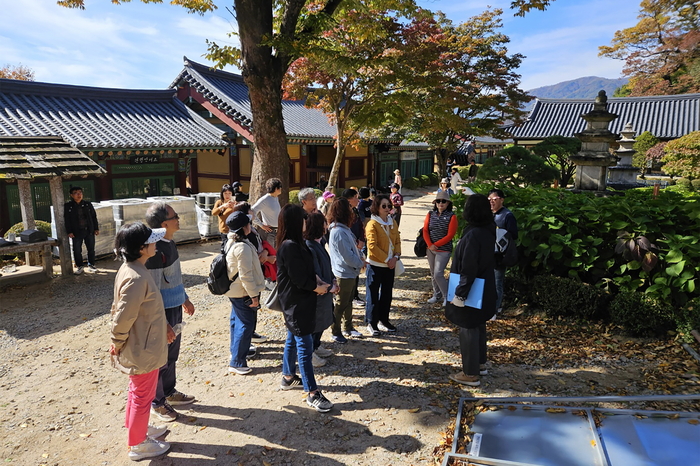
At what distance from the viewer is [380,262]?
5766 millimetres

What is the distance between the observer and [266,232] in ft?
25.3

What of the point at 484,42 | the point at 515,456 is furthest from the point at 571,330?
the point at 484,42

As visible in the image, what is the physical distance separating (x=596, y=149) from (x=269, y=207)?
801 centimetres

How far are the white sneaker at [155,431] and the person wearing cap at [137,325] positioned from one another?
173 millimetres

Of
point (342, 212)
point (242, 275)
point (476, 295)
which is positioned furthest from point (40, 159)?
point (476, 295)

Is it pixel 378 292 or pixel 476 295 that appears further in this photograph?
pixel 378 292

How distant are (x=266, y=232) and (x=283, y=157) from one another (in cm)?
133

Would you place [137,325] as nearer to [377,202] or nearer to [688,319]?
[377,202]

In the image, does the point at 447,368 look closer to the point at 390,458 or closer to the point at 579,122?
the point at 390,458

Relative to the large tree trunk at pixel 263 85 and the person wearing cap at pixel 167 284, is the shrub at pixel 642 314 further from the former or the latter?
the large tree trunk at pixel 263 85

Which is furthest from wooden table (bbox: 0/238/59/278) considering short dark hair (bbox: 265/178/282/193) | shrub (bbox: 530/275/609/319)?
shrub (bbox: 530/275/609/319)

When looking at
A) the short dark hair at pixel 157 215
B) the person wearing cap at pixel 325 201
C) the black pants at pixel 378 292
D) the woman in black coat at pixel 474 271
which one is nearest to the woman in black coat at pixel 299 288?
the short dark hair at pixel 157 215

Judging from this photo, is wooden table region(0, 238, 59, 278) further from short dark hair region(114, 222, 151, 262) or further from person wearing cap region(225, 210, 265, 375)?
short dark hair region(114, 222, 151, 262)

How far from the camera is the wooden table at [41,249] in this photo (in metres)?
8.12
